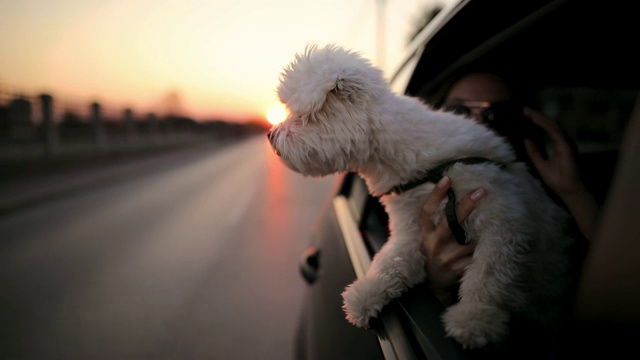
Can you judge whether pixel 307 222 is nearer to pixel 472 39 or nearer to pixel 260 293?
pixel 260 293

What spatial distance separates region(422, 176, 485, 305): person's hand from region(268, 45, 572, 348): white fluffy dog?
0.13 feet

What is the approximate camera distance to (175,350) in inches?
132

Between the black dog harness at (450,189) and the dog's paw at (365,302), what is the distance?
32 centimetres

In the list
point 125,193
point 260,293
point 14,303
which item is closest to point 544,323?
point 260,293

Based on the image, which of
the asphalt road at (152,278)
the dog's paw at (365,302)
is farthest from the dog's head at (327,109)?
the asphalt road at (152,278)

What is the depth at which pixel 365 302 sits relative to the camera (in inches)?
60.1

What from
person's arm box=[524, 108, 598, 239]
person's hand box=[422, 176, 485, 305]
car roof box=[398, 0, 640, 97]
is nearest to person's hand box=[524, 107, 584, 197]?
person's arm box=[524, 108, 598, 239]

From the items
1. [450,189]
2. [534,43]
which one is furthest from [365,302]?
[534,43]

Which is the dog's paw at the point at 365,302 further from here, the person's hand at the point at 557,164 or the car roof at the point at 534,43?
the car roof at the point at 534,43

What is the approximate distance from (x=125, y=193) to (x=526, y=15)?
11.2 meters

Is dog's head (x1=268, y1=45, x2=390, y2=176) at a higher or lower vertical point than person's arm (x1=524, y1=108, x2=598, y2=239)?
higher

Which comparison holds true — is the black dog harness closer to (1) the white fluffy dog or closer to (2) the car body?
(1) the white fluffy dog

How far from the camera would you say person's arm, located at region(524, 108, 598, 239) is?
70.3 inches

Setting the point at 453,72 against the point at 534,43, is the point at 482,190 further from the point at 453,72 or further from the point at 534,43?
the point at 534,43
